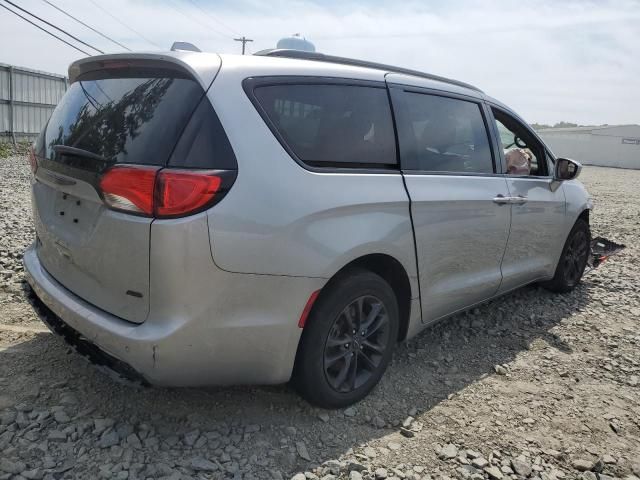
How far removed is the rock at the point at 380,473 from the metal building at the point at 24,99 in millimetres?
16523

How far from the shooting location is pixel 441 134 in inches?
130

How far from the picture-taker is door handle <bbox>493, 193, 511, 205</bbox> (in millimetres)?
3524

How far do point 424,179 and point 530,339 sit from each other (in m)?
1.75

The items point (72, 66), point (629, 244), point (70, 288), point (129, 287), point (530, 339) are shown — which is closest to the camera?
point (129, 287)

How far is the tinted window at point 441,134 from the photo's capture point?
3000 millimetres

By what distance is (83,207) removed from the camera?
2.31 m

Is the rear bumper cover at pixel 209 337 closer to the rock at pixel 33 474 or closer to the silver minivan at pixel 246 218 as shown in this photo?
the silver minivan at pixel 246 218

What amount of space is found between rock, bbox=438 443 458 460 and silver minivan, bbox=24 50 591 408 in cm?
52

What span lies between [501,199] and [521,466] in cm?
177

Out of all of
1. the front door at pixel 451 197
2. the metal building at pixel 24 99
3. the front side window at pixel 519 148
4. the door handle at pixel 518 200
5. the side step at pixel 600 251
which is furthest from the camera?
the metal building at pixel 24 99

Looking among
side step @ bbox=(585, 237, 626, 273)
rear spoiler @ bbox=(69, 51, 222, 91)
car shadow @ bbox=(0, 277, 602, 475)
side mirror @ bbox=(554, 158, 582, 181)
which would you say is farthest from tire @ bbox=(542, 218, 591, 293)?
rear spoiler @ bbox=(69, 51, 222, 91)

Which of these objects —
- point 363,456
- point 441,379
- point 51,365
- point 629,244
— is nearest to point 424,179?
point 441,379

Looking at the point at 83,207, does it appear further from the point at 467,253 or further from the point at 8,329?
the point at 467,253

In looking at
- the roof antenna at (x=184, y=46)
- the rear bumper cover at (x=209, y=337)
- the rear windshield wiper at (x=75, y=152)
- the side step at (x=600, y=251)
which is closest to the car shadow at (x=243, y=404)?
the rear bumper cover at (x=209, y=337)
